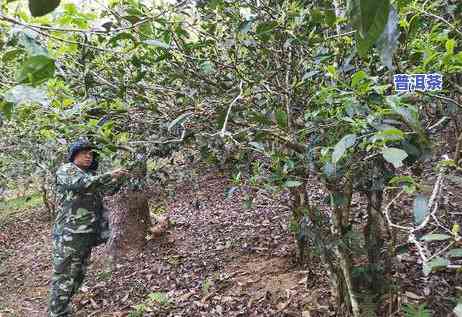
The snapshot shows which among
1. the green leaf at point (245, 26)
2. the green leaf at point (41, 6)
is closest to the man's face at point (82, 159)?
the green leaf at point (245, 26)

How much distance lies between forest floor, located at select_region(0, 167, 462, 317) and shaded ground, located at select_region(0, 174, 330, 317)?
0.04 feet

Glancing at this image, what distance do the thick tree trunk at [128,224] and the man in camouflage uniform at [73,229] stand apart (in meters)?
1.34

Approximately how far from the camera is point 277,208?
6.04 metres

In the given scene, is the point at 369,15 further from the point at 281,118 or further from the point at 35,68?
the point at 281,118

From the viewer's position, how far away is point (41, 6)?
1.97 ft

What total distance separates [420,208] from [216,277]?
349 centimetres

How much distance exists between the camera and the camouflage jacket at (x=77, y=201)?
152 inches

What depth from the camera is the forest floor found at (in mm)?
3436

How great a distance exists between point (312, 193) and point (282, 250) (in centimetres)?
112

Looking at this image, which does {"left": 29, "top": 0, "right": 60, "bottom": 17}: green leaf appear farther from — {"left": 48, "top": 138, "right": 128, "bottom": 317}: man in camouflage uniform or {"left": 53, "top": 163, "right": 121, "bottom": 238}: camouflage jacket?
{"left": 48, "top": 138, "right": 128, "bottom": 317}: man in camouflage uniform

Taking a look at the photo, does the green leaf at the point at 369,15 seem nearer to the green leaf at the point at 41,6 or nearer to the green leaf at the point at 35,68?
the green leaf at the point at 41,6

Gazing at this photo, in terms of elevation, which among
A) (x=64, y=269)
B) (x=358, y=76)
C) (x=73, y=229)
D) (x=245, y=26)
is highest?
(x=245, y=26)

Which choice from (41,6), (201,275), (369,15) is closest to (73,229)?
(201,275)

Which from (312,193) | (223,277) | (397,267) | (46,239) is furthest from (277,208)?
(46,239)
